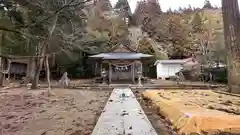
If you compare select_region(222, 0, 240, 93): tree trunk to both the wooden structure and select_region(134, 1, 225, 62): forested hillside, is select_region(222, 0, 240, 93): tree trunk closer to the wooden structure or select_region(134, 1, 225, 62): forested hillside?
the wooden structure

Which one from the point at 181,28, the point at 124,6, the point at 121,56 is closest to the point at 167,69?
the point at 181,28

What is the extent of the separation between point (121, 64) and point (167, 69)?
10493 millimetres

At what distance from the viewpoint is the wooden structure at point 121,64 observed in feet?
81.7

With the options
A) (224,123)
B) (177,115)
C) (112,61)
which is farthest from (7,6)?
(112,61)

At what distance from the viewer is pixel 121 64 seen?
2525 cm

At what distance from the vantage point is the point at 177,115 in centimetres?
465

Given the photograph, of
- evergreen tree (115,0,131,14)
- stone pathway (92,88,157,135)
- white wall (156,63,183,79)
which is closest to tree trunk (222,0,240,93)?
stone pathway (92,88,157,135)

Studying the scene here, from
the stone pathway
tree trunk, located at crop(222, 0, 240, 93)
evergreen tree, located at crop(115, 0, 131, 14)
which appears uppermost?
evergreen tree, located at crop(115, 0, 131, 14)

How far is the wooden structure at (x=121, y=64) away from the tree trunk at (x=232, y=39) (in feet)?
48.6

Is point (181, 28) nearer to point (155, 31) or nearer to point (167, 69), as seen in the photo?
point (155, 31)

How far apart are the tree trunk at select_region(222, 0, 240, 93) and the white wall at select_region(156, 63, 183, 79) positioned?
77.3ft

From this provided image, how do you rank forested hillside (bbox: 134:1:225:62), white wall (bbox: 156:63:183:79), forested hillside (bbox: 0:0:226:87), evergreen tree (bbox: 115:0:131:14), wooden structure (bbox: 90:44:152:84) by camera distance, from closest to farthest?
1. wooden structure (bbox: 90:44:152:84)
2. forested hillside (bbox: 0:0:226:87)
3. white wall (bbox: 156:63:183:79)
4. forested hillside (bbox: 134:1:225:62)
5. evergreen tree (bbox: 115:0:131:14)

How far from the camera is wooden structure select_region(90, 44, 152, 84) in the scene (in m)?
24.9

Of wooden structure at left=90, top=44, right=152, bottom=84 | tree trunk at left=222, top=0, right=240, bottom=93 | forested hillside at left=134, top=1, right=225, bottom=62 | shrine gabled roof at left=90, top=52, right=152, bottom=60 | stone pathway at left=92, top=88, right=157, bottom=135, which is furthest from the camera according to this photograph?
forested hillside at left=134, top=1, right=225, bottom=62
